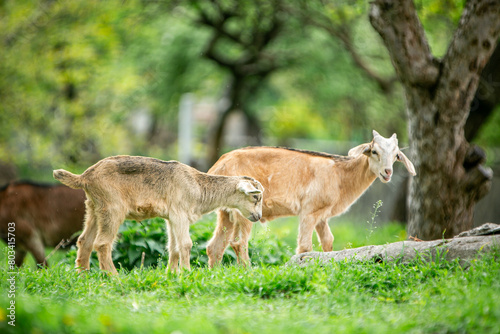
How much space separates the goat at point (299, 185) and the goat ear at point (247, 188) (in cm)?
65

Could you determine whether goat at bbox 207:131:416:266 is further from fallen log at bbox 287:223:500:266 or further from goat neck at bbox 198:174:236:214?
fallen log at bbox 287:223:500:266

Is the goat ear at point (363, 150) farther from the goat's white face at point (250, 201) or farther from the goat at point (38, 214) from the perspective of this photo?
the goat at point (38, 214)

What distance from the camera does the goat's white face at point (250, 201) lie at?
21.3 ft

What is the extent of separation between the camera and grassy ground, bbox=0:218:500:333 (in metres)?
4.07

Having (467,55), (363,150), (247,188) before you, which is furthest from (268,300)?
(467,55)

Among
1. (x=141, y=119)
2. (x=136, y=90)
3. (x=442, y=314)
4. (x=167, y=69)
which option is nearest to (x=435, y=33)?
(x=167, y=69)

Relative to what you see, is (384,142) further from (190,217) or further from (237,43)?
(237,43)

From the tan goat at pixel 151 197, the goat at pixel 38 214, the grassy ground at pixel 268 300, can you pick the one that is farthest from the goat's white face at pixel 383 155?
the goat at pixel 38 214

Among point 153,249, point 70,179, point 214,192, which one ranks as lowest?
point 153,249

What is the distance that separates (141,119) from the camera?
38.5 meters

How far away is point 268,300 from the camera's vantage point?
198 inches

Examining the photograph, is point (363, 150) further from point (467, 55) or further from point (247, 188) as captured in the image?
point (467, 55)

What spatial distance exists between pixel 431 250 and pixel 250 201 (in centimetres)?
208

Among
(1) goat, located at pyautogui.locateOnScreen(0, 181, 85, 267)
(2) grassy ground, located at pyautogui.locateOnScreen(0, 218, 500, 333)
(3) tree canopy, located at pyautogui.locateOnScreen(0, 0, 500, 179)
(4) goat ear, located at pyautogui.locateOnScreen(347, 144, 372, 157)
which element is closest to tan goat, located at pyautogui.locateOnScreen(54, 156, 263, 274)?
(2) grassy ground, located at pyautogui.locateOnScreen(0, 218, 500, 333)
